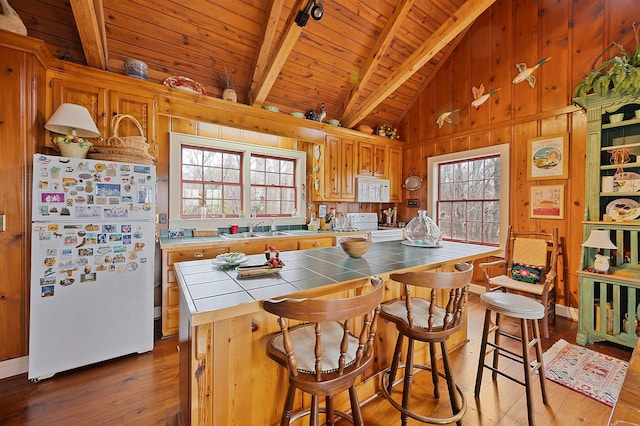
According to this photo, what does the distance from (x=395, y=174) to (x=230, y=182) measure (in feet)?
10.1

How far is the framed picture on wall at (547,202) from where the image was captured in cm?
322

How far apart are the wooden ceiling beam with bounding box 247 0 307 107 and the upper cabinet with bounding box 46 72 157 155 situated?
123 centimetres

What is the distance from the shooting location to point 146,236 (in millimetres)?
2330

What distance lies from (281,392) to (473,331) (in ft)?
7.53

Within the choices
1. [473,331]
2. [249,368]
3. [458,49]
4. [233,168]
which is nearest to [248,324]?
[249,368]

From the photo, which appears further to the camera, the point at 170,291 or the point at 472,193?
the point at 472,193

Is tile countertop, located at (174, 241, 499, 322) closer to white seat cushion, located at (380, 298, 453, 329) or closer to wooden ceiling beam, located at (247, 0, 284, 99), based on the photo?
white seat cushion, located at (380, 298, 453, 329)

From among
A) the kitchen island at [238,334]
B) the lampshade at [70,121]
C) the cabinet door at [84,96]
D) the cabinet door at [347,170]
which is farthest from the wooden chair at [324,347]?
the cabinet door at [347,170]

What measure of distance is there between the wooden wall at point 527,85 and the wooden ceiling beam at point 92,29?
15.1 ft

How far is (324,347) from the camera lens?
1.21 meters

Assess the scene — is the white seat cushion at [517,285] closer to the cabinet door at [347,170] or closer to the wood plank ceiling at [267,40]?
the cabinet door at [347,170]

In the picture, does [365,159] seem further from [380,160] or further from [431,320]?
[431,320]

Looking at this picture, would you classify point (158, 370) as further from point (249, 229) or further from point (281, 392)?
point (249, 229)

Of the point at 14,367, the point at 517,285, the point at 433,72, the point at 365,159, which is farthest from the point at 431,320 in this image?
the point at 433,72
